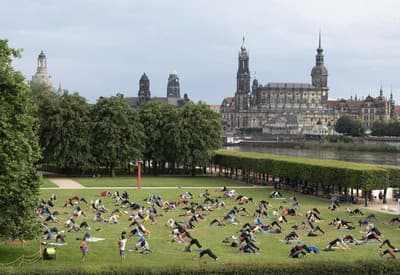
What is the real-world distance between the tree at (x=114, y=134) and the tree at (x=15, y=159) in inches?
1696

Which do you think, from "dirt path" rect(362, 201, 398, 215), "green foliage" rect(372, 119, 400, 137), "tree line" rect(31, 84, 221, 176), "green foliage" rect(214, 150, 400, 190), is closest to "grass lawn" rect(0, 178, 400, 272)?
"dirt path" rect(362, 201, 398, 215)

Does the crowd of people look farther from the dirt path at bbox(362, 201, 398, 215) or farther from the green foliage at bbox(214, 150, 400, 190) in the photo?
the green foliage at bbox(214, 150, 400, 190)

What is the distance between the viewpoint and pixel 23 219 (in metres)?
24.5

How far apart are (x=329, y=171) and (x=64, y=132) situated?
28420 mm

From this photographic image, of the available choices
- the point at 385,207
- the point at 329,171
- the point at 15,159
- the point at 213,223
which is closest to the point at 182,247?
the point at 213,223

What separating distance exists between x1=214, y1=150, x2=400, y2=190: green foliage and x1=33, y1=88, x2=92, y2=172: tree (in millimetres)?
16647

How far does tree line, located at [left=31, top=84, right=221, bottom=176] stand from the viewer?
6719 centimetres

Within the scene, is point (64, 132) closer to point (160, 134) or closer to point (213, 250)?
point (160, 134)

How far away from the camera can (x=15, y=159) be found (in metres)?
24.6

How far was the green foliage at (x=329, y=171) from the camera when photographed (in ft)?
158

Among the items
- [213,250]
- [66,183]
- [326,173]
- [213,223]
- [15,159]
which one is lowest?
[66,183]

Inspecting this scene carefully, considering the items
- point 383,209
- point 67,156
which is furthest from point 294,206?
point 67,156

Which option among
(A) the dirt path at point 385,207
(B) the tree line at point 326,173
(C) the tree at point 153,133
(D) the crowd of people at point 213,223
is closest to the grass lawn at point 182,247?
(D) the crowd of people at point 213,223

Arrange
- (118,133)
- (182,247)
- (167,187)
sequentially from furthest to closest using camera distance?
1. (118,133)
2. (167,187)
3. (182,247)
